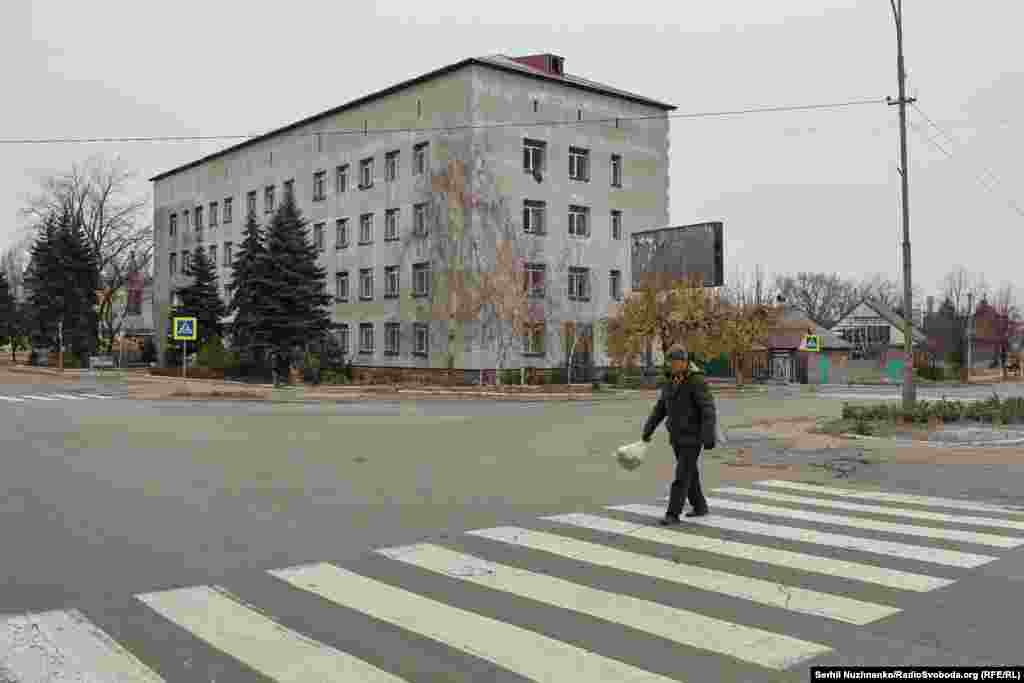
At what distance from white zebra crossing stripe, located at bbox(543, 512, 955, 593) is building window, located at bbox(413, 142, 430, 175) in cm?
3859

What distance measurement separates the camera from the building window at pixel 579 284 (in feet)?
155

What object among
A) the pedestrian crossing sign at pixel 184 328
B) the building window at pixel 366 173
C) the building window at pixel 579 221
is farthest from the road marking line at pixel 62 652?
the building window at pixel 366 173

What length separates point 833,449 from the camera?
16312 millimetres

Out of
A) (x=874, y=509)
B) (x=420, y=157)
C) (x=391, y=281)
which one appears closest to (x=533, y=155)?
(x=420, y=157)

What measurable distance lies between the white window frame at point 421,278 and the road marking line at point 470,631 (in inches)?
1539

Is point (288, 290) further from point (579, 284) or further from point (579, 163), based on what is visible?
point (579, 163)

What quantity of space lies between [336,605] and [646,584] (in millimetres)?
2175

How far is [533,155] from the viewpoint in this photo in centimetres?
4609

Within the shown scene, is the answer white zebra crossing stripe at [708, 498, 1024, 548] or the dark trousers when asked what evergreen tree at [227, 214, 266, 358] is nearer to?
white zebra crossing stripe at [708, 498, 1024, 548]

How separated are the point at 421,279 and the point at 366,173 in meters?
8.60

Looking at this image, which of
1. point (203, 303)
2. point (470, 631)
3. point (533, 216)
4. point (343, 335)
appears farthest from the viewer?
point (203, 303)

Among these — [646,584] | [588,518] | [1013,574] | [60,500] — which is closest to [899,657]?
[646,584]

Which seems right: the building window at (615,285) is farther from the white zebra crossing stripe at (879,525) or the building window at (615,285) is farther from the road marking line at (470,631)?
the road marking line at (470,631)

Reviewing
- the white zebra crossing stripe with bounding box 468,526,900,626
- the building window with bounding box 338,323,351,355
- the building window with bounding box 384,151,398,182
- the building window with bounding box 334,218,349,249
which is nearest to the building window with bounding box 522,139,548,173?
the building window with bounding box 384,151,398,182
